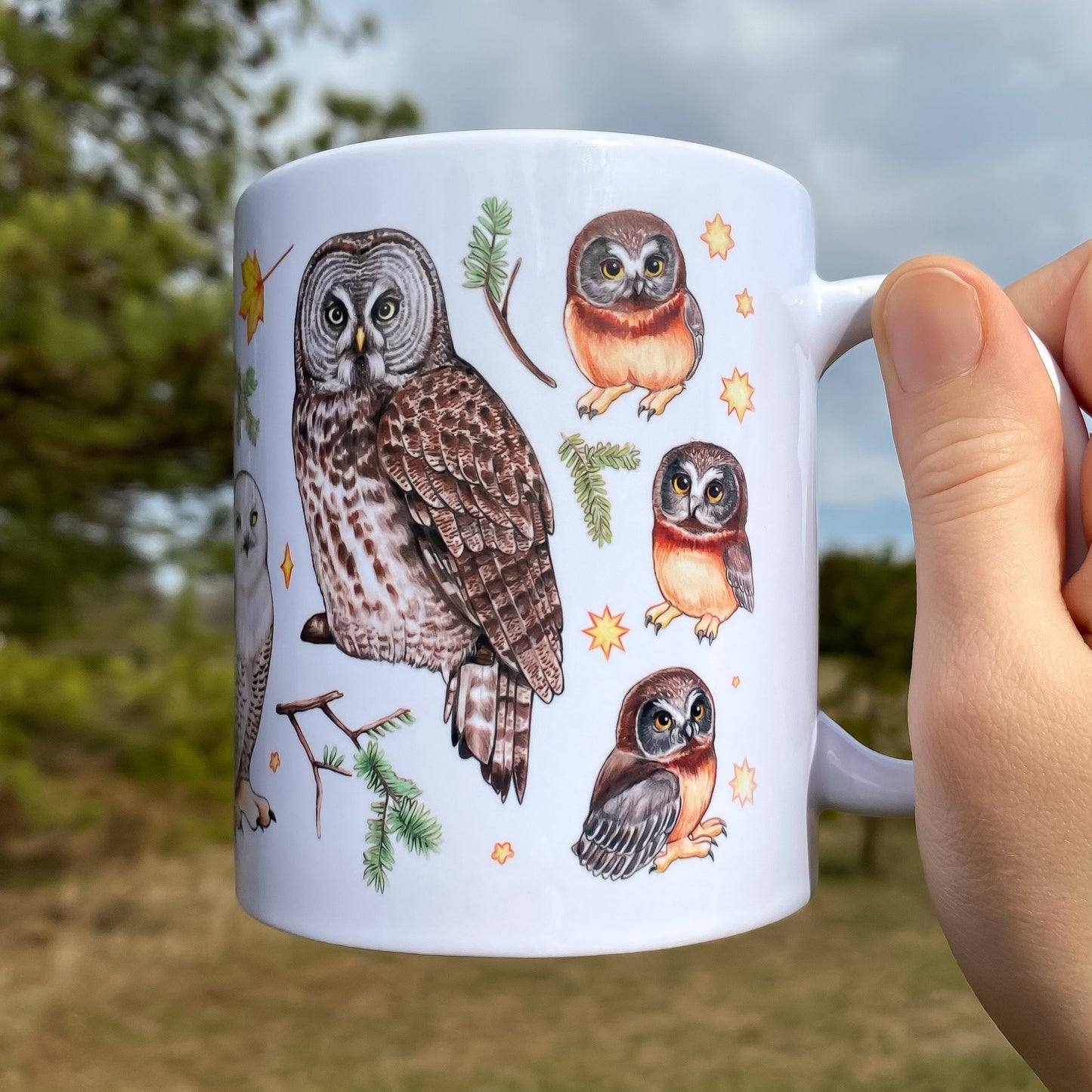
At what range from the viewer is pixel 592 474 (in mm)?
794

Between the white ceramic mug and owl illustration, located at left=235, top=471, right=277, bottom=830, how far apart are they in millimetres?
38

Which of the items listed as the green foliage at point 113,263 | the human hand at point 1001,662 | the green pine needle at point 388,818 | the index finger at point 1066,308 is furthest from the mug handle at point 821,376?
the green foliage at point 113,263

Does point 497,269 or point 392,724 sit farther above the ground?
point 497,269

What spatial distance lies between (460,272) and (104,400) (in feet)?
7.16

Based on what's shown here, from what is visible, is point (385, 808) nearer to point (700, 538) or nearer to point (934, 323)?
point (700, 538)

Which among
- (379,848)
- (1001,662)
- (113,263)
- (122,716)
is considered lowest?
(122,716)

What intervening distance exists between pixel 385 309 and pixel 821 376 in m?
0.39

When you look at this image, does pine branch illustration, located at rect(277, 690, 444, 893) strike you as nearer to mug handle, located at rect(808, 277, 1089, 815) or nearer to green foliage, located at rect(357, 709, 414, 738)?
green foliage, located at rect(357, 709, 414, 738)

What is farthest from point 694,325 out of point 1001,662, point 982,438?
point 1001,662

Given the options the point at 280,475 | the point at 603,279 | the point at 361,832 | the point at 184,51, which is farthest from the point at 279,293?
the point at 184,51

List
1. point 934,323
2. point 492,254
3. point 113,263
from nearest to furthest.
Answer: point 492,254
point 934,323
point 113,263

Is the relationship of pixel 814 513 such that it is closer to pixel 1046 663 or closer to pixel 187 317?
pixel 1046 663

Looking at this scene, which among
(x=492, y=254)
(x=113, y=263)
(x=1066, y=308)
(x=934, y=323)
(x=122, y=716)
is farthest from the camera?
(x=122, y=716)

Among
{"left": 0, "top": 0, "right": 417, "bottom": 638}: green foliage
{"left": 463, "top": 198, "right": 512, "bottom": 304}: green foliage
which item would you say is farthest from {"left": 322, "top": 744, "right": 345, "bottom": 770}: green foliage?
{"left": 0, "top": 0, "right": 417, "bottom": 638}: green foliage
